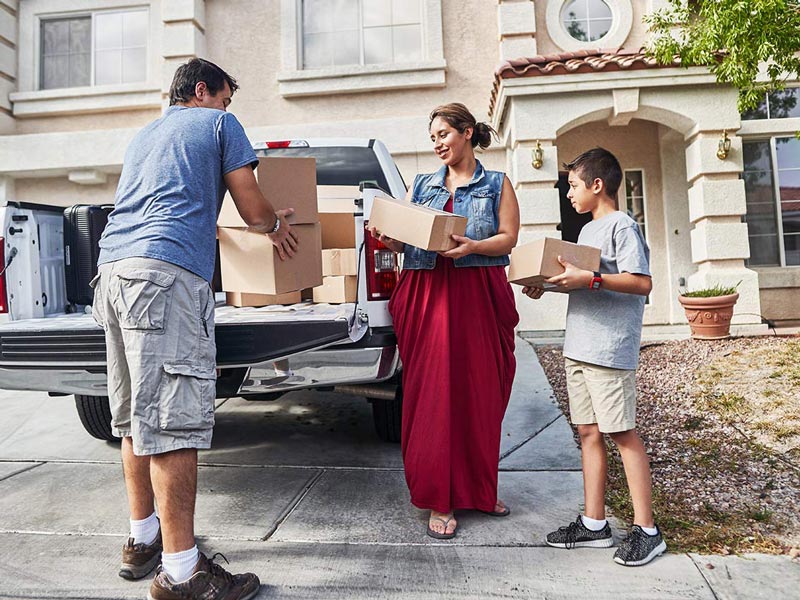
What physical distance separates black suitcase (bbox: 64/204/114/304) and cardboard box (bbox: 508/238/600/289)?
2.51 m

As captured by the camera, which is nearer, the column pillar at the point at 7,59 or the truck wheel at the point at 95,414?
the truck wheel at the point at 95,414

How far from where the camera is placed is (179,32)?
9750 mm

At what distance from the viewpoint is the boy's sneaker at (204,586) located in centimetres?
205

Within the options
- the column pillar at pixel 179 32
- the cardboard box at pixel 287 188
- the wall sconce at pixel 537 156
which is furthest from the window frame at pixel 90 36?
the cardboard box at pixel 287 188

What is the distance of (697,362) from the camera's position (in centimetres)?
609

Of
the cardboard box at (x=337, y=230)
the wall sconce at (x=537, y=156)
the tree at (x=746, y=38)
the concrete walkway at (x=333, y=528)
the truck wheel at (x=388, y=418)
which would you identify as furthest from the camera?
the wall sconce at (x=537, y=156)

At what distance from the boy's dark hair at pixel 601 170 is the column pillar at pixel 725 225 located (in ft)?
19.8

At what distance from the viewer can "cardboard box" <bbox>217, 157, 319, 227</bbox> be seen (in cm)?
274

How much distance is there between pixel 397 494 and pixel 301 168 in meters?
1.76

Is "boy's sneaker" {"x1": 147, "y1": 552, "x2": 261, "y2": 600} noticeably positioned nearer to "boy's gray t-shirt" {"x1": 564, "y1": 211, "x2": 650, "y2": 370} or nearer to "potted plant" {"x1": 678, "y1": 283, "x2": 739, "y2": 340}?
"boy's gray t-shirt" {"x1": 564, "y1": 211, "x2": 650, "y2": 370}

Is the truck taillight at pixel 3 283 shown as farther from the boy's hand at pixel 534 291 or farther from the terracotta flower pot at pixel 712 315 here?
the terracotta flower pot at pixel 712 315

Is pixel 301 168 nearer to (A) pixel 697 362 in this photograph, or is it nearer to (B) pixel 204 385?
(B) pixel 204 385

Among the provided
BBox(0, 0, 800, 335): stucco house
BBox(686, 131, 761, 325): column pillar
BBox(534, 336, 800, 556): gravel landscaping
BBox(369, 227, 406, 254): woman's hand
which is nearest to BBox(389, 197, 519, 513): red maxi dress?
BBox(369, 227, 406, 254): woman's hand

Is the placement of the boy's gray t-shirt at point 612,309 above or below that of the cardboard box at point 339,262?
below
